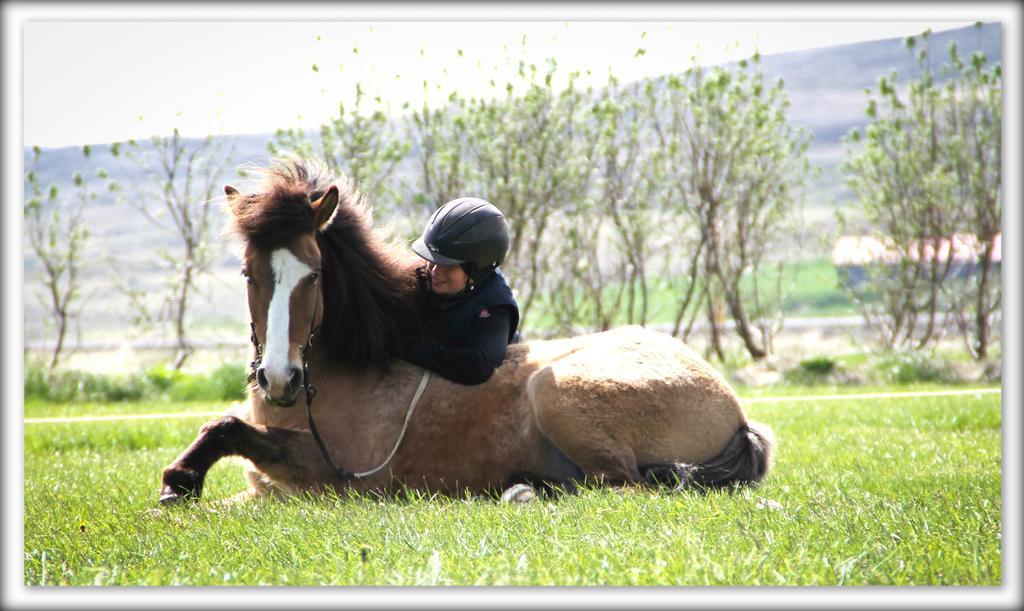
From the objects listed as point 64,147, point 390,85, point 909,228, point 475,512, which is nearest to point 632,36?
point 475,512

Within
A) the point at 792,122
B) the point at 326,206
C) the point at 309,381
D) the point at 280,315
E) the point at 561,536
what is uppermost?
the point at 792,122

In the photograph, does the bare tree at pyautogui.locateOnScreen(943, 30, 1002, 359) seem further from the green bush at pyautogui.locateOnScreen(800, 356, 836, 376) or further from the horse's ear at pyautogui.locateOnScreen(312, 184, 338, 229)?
the horse's ear at pyautogui.locateOnScreen(312, 184, 338, 229)

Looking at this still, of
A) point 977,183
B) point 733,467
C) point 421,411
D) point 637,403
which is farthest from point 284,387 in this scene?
point 977,183

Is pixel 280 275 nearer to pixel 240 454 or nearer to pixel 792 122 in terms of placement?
pixel 240 454

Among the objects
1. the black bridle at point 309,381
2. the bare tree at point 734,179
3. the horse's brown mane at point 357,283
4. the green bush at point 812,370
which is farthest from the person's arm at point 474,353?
the green bush at point 812,370

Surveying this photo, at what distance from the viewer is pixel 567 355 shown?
212 inches

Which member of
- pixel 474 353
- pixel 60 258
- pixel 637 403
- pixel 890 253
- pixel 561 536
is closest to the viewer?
pixel 561 536

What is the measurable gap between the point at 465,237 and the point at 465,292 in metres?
0.37

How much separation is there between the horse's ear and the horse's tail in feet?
7.14

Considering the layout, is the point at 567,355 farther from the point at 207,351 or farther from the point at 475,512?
the point at 207,351

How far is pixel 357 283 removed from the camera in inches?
205

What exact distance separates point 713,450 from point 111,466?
4432 mm

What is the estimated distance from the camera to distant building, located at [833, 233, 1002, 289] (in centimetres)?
1084

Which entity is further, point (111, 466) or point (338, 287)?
point (111, 466)
